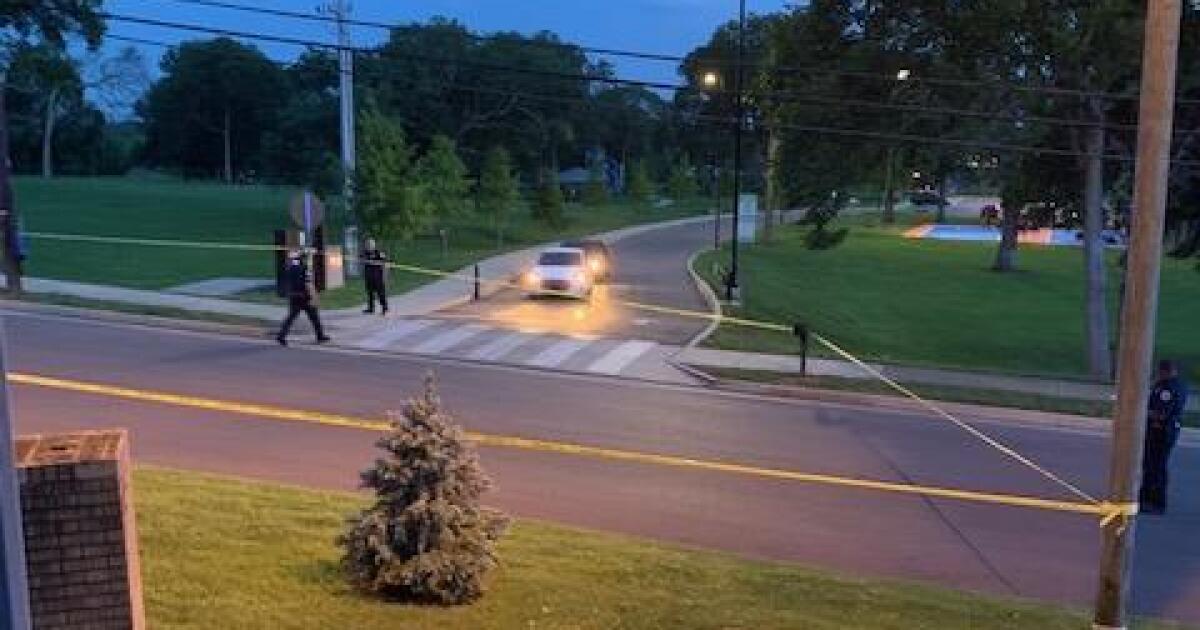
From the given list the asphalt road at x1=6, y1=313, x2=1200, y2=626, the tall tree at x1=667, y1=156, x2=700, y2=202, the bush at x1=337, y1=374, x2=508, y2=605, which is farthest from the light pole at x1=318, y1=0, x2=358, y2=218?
the tall tree at x1=667, y1=156, x2=700, y2=202

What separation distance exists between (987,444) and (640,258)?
35114mm

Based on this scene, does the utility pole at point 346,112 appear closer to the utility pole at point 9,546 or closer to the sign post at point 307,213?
the sign post at point 307,213

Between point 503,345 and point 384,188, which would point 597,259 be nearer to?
point 384,188

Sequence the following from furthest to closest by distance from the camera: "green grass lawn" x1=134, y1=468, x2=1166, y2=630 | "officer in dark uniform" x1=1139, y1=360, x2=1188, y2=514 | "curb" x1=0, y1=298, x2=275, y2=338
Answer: "curb" x1=0, y1=298, x2=275, y2=338 → "officer in dark uniform" x1=1139, y1=360, x2=1188, y2=514 → "green grass lawn" x1=134, y1=468, x2=1166, y2=630

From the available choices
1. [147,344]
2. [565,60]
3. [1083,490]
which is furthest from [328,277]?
[565,60]

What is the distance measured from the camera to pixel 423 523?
24.0 feet

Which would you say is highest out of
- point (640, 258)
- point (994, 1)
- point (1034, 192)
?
point (994, 1)

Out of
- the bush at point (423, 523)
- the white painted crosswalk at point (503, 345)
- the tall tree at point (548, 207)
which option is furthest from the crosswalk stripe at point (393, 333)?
the tall tree at point (548, 207)

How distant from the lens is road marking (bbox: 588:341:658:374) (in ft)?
69.1

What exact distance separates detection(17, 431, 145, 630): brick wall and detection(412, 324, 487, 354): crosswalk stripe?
16.2 meters

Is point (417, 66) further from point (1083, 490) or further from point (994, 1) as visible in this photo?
point (1083, 490)

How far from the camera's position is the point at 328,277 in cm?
2961

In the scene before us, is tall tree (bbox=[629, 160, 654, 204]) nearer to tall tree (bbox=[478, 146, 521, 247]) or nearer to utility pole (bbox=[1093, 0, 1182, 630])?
tall tree (bbox=[478, 146, 521, 247])

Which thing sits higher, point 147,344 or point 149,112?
point 149,112
